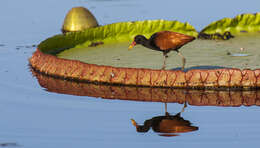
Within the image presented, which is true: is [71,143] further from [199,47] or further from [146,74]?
[199,47]

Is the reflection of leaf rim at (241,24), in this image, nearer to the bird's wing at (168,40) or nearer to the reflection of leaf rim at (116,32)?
the reflection of leaf rim at (116,32)

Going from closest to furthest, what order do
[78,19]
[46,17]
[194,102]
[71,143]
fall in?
[71,143] < [194,102] < [78,19] < [46,17]

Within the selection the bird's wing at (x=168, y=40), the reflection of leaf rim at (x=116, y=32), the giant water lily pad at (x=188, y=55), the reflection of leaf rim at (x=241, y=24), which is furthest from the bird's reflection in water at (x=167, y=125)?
the reflection of leaf rim at (x=241, y=24)

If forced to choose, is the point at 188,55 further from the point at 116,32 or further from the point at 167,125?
the point at 167,125

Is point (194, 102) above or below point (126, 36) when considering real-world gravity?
below

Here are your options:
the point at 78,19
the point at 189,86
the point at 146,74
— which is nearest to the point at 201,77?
the point at 189,86
